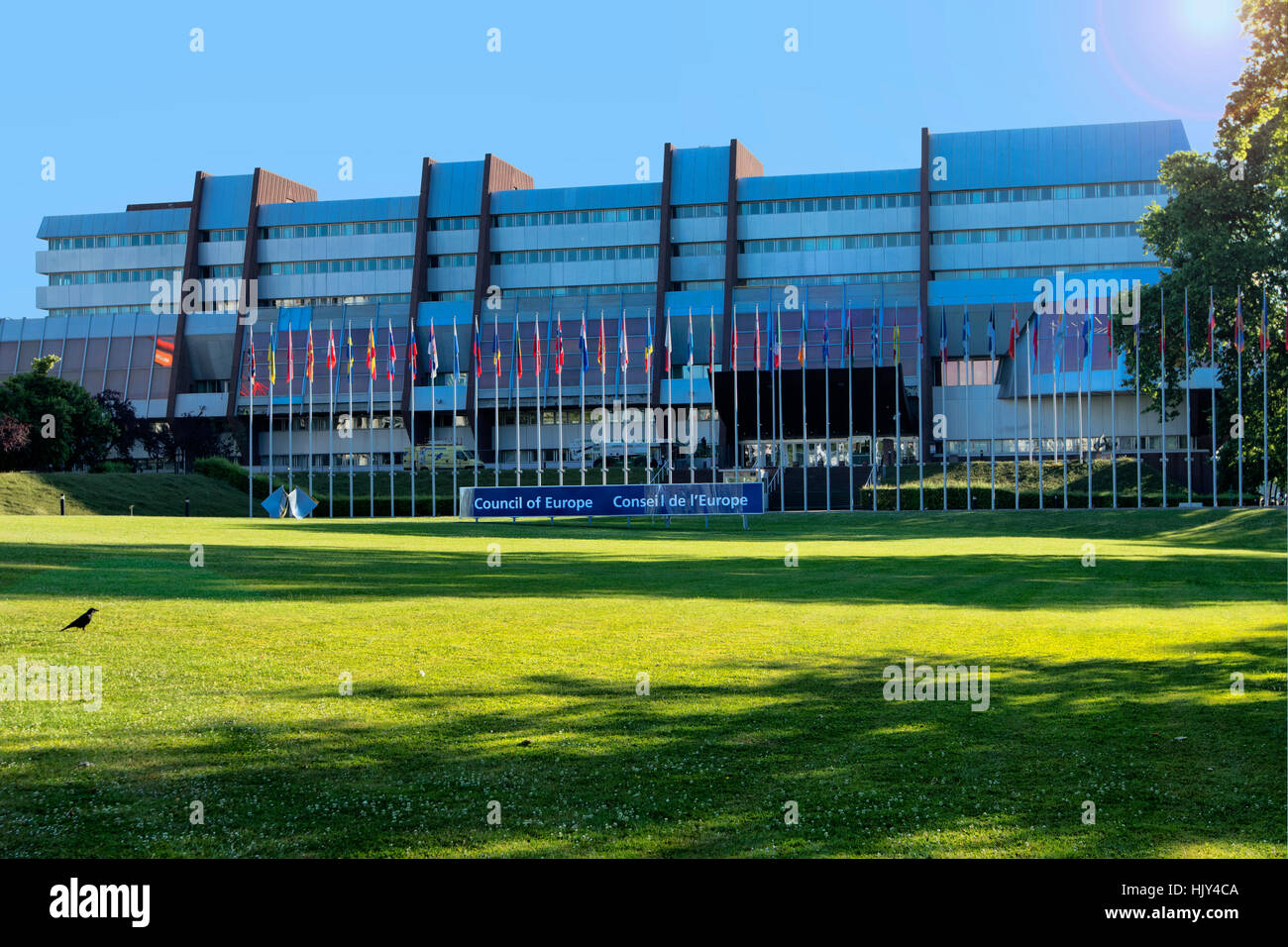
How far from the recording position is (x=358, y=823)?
709cm

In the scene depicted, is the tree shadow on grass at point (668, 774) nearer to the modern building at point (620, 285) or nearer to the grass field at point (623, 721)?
the grass field at point (623, 721)

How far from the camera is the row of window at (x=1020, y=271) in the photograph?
9481cm

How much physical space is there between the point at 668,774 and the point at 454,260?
100 m

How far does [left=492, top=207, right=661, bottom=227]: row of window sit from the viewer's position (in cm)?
10225

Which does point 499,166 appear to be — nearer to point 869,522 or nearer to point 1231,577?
point 869,522

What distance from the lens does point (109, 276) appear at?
112000 millimetres

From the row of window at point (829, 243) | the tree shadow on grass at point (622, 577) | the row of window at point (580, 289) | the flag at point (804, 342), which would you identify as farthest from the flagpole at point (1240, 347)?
the row of window at point (580, 289)

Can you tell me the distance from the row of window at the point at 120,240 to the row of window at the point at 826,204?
173ft

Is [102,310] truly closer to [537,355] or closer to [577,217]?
[577,217]

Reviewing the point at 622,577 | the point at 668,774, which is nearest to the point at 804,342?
the point at 622,577

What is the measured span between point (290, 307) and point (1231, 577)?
8824cm

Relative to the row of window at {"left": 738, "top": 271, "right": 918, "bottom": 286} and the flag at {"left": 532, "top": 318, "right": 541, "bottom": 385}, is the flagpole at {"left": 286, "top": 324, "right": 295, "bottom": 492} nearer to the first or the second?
the flag at {"left": 532, "top": 318, "right": 541, "bottom": 385}
